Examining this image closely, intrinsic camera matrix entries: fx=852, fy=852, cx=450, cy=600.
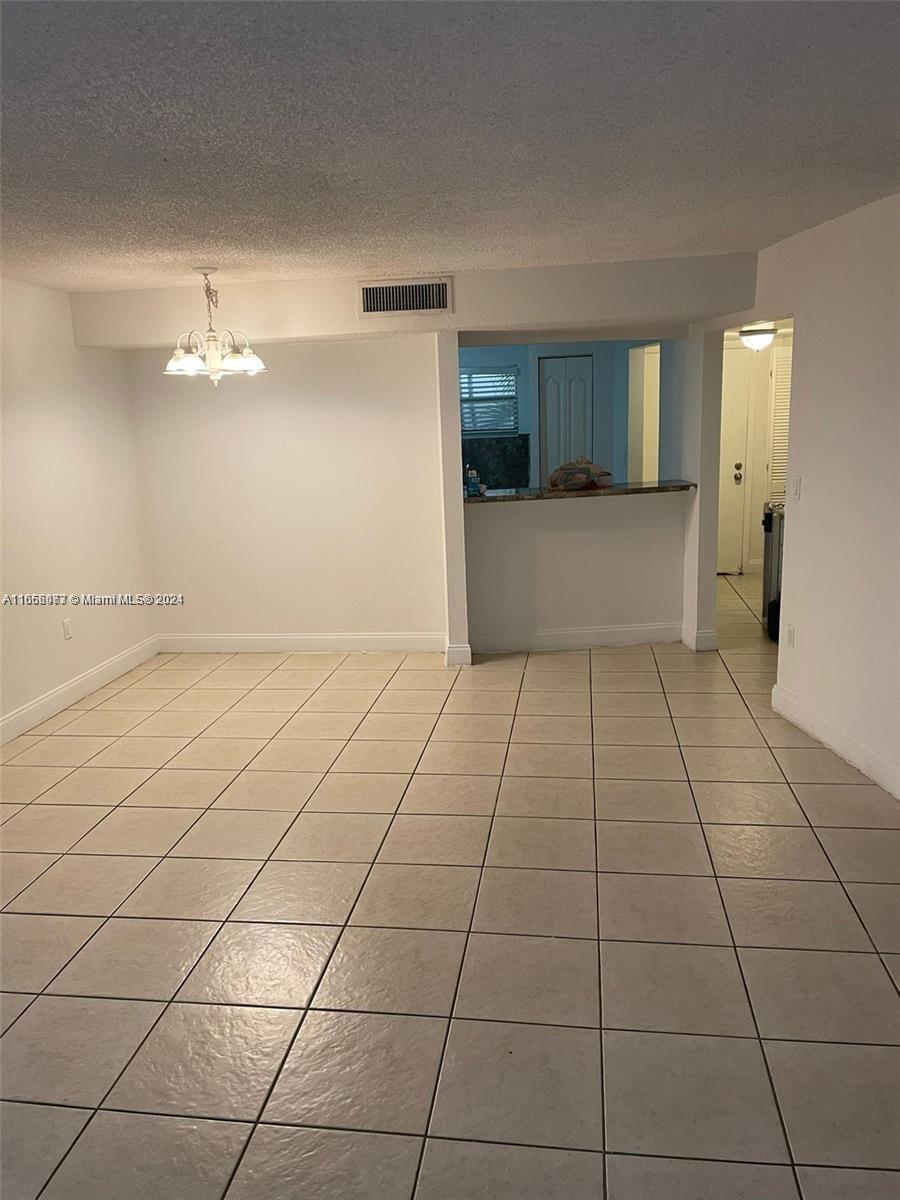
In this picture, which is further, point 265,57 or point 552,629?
point 552,629

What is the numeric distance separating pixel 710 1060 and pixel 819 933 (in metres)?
0.67

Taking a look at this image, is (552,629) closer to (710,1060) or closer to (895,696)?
(895,696)

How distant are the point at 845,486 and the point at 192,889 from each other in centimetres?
303

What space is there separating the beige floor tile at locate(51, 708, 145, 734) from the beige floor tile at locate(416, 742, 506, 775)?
1.68 m

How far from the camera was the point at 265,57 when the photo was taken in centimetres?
175

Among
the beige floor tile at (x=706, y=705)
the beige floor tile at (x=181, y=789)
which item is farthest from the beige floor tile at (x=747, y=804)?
the beige floor tile at (x=181, y=789)

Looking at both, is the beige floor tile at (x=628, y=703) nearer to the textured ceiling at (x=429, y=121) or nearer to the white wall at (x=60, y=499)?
the textured ceiling at (x=429, y=121)

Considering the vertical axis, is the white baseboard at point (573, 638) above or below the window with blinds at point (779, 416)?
below

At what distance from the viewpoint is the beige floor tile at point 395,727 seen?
13.8 ft

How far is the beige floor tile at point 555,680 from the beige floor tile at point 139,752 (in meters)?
1.93

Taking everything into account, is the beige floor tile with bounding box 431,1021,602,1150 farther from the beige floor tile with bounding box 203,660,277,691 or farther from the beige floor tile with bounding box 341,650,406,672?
the beige floor tile with bounding box 341,650,406,672

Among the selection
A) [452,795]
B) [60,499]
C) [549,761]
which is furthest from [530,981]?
[60,499]

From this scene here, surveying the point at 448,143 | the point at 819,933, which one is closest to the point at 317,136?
the point at 448,143

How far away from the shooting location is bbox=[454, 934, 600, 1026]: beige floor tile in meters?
2.24
